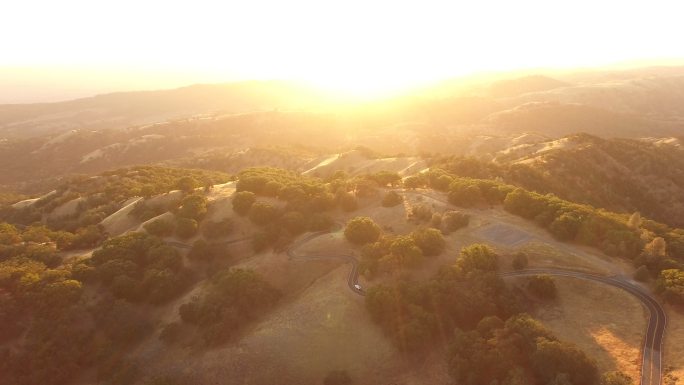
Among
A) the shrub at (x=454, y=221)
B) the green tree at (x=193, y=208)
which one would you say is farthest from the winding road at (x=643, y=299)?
the green tree at (x=193, y=208)

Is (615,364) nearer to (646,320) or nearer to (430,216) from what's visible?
(646,320)

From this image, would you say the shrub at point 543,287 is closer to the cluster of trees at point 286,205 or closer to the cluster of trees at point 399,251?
the cluster of trees at point 399,251

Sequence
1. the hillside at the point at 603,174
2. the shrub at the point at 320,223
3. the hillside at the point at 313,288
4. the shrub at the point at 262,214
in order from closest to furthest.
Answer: the hillside at the point at 313,288 → the shrub at the point at 320,223 → the shrub at the point at 262,214 → the hillside at the point at 603,174

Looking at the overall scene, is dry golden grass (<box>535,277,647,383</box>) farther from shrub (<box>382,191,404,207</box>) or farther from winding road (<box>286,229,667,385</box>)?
shrub (<box>382,191,404,207</box>)

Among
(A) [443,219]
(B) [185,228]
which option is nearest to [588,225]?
(A) [443,219]

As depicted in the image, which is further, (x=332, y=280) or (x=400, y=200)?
(x=400, y=200)

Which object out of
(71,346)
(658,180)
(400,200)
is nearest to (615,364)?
(400,200)
